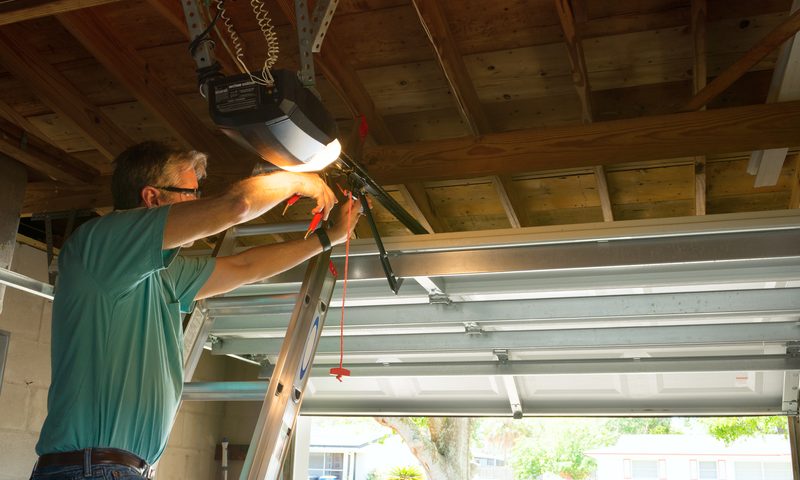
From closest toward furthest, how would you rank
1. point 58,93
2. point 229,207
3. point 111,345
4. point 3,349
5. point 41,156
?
point 111,345
point 229,207
point 58,93
point 41,156
point 3,349

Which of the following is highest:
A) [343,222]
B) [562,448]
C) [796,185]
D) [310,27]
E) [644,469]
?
[796,185]

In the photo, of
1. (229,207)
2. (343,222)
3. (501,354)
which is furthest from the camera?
(501,354)

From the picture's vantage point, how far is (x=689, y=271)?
2949 millimetres

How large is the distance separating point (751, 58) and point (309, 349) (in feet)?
5.69

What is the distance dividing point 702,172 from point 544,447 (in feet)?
71.4

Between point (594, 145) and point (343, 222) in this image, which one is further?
point (594, 145)

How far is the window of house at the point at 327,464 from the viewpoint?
21.3m

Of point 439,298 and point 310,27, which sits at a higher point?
point 310,27

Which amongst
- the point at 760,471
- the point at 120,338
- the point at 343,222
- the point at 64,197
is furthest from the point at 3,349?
the point at 760,471

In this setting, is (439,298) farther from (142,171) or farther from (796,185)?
(796,185)

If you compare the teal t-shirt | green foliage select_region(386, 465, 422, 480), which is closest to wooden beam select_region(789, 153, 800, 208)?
the teal t-shirt

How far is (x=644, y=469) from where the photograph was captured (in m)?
19.1

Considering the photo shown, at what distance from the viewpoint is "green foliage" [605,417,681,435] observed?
2367 centimetres

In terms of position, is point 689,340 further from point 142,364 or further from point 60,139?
point 60,139
